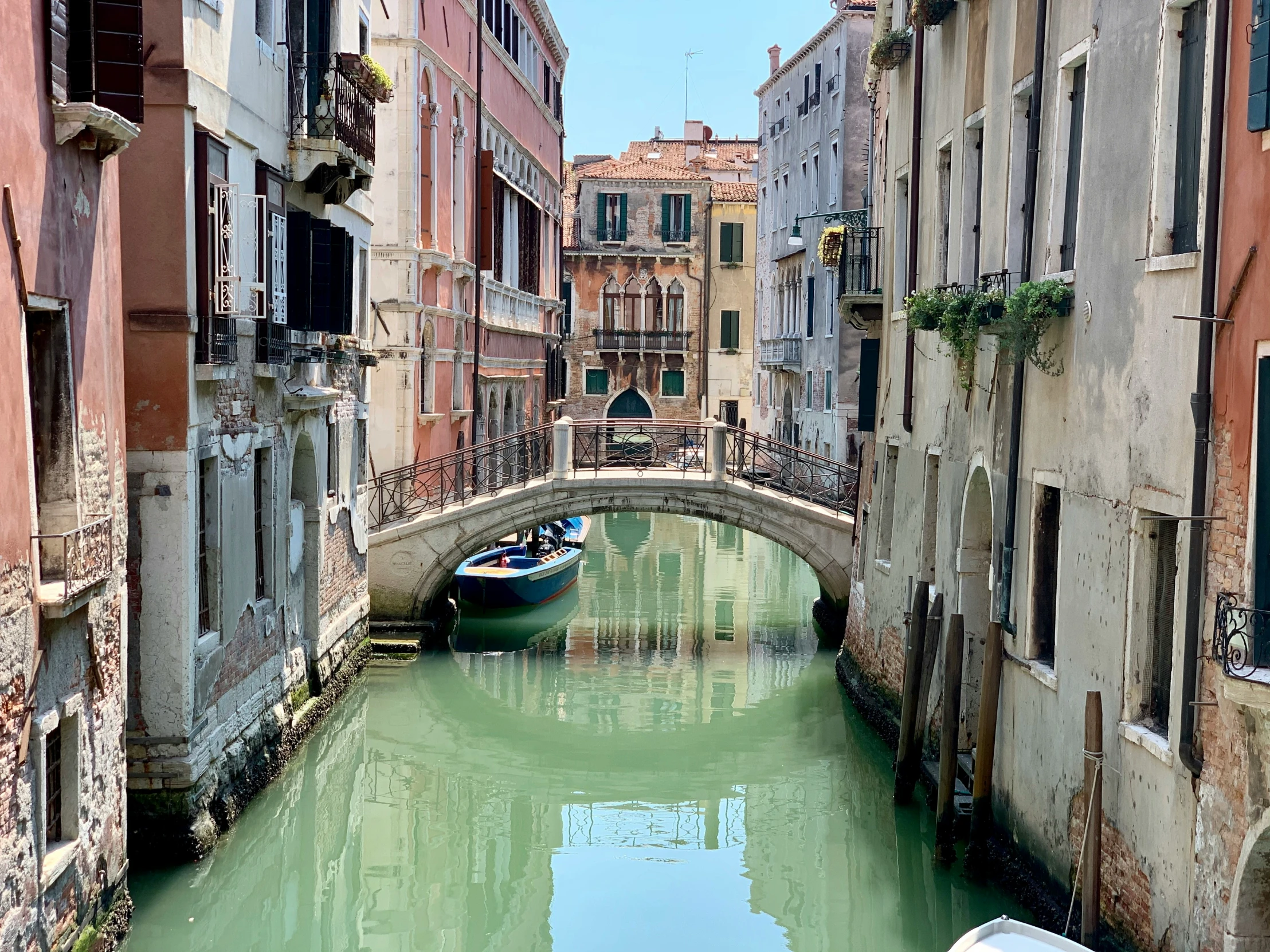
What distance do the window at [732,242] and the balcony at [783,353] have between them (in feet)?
19.3

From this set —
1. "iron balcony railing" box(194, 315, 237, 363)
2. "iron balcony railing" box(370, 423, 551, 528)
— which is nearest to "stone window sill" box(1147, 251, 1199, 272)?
"iron balcony railing" box(194, 315, 237, 363)

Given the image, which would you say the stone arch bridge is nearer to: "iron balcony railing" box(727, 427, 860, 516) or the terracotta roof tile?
"iron balcony railing" box(727, 427, 860, 516)

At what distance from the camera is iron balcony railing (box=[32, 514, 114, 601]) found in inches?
267

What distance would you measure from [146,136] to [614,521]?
23.8 m

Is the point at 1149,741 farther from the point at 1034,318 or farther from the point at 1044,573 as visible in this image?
the point at 1034,318

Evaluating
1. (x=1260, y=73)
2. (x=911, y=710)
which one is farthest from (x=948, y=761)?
(x=1260, y=73)

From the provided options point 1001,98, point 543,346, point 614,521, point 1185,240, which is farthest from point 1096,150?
point 614,521

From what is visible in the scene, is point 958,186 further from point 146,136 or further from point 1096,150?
point 146,136

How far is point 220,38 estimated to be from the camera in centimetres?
962

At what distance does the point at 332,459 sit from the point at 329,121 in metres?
3.25

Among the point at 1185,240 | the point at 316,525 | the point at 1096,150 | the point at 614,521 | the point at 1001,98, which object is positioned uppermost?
the point at 1001,98

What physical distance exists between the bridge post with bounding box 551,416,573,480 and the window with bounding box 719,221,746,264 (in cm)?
2164

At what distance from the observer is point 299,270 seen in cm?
1148

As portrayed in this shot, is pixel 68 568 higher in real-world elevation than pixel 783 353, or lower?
lower
